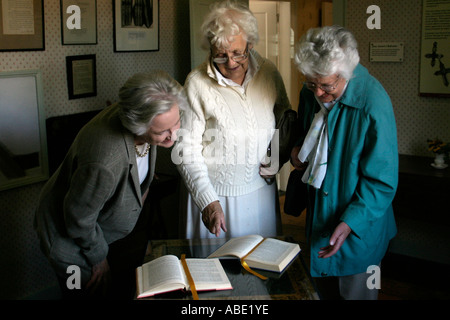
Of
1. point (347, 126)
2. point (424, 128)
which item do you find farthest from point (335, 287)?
point (424, 128)

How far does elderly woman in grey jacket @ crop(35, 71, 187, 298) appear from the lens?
1.71 m

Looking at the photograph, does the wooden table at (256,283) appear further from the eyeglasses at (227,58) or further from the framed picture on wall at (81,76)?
the framed picture on wall at (81,76)

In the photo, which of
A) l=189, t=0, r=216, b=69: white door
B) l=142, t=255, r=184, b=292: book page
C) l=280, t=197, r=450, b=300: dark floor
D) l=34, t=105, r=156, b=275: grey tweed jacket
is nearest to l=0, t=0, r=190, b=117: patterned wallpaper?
l=189, t=0, r=216, b=69: white door

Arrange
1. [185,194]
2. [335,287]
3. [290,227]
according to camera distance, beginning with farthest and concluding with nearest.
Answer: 1. [290,227]
2. [335,287]
3. [185,194]

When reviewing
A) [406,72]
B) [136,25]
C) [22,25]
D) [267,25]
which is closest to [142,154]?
[22,25]

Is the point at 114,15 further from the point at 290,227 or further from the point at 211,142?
the point at 290,227

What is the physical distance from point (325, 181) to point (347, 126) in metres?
0.24

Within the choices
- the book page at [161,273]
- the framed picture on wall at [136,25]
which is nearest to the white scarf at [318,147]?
the book page at [161,273]

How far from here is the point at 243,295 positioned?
1.67 metres

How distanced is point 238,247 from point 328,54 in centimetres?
80

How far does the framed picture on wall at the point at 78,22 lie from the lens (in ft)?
9.64

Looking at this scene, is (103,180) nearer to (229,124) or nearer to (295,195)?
(229,124)

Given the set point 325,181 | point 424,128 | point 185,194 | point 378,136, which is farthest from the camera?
point 424,128

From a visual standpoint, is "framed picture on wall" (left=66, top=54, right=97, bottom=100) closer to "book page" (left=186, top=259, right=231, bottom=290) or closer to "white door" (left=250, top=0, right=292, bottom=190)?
"book page" (left=186, top=259, right=231, bottom=290)
